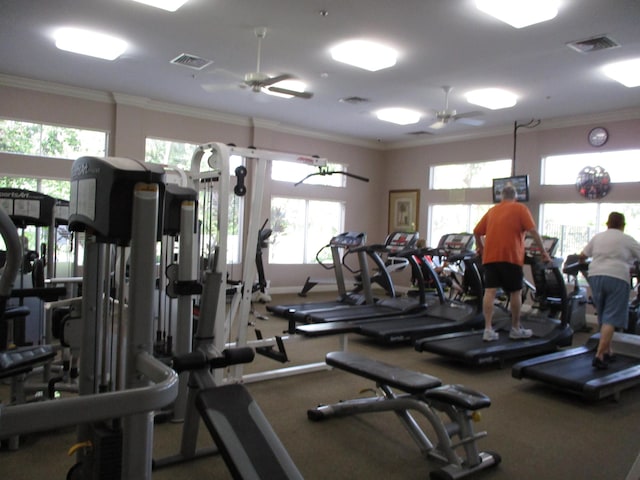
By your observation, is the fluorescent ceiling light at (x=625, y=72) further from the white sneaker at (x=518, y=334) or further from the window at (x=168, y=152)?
the window at (x=168, y=152)

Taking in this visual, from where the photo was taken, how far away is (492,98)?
6680 millimetres

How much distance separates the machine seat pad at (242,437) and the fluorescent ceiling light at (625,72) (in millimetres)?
5396

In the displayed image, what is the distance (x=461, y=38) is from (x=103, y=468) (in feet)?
15.2

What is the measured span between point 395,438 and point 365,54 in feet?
12.7

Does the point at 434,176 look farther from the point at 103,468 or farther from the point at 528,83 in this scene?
the point at 103,468

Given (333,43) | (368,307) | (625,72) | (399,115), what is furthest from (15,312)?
(399,115)

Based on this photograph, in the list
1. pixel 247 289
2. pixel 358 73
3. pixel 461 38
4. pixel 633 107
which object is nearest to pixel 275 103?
pixel 358 73

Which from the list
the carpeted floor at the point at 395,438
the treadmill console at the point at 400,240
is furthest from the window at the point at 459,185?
the carpeted floor at the point at 395,438

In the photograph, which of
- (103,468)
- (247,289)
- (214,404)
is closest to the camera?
(103,468)

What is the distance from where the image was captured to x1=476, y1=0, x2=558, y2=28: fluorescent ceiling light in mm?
3846

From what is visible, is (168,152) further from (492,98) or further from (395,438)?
(395,438)

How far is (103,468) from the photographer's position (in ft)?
4.97

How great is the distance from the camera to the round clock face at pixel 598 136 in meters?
7.25

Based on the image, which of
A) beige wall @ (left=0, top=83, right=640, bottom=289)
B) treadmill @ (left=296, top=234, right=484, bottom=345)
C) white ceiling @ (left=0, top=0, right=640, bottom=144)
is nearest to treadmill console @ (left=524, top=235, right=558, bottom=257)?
treadmill @ (left=296, top=234, right=484, bottom=345)
